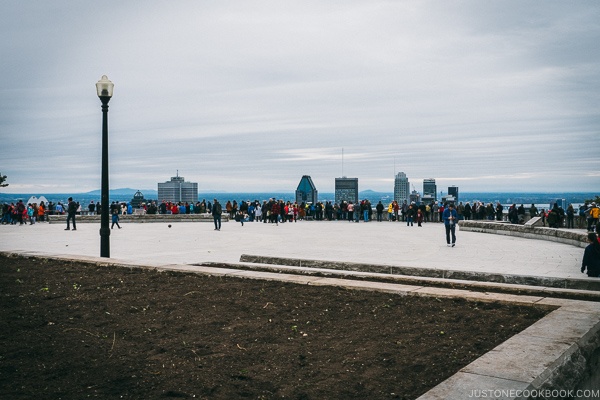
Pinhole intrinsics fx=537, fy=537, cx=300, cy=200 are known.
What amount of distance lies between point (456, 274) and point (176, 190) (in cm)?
14499

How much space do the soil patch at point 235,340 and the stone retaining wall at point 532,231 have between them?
13865 mm

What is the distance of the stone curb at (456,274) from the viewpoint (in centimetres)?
854

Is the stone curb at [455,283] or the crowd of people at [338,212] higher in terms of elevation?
the crowd of people at [338,212]

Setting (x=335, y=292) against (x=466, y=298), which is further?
(x=335, y=292)

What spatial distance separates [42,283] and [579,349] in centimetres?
749

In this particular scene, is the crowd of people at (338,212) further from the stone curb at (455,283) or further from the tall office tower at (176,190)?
the tall office tower at (176,190)

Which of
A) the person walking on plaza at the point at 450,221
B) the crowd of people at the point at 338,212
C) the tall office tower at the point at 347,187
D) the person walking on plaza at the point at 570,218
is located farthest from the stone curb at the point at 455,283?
the tall office tower at the point at 347,187

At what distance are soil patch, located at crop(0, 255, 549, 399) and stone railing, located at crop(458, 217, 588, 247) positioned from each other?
1387 centimetres

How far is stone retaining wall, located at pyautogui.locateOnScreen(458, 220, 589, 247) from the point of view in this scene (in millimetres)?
19188

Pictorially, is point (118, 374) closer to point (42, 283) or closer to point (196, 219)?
point (42, 283)

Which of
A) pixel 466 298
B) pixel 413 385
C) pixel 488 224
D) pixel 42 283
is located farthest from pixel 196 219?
pixel 413 385

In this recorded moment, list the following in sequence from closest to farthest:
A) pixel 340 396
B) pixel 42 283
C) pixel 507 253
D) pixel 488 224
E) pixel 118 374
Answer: pixel 340 396
pixel 118 374
pixel 42 283
pixel 507 253
pixel 488 224

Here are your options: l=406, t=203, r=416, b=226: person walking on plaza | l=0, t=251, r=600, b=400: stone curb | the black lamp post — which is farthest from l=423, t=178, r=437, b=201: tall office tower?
l=0, t=251, r=600, b=400: stone curb

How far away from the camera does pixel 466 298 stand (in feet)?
22.9
